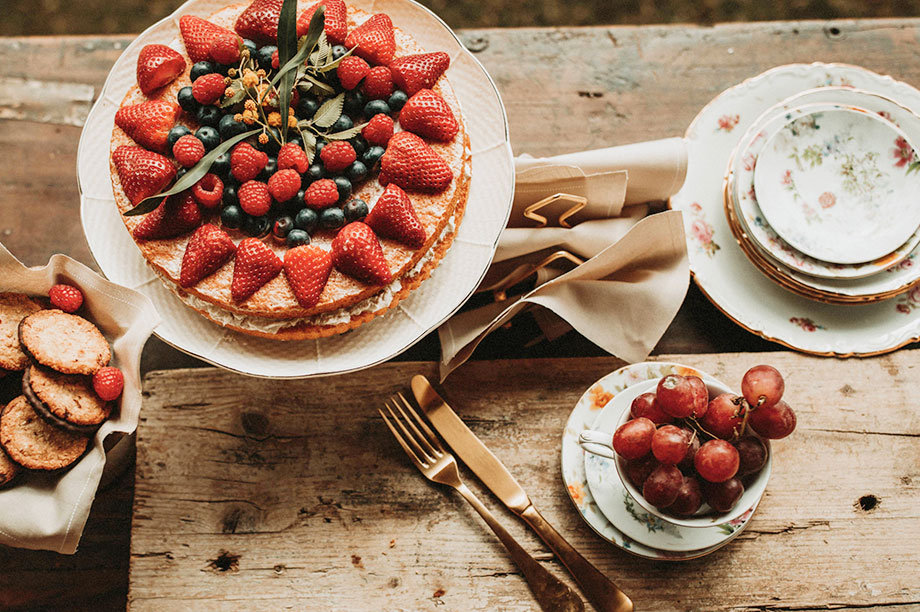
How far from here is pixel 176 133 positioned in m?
1.59

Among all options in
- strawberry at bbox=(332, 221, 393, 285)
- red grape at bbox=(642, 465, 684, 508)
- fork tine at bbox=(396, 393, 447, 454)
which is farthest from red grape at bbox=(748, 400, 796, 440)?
strawberry at bbox=(332, 221, 393, 285)

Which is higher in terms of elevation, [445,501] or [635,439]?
[635,439]

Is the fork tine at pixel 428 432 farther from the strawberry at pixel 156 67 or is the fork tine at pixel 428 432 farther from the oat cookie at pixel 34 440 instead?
the strawberry at pixel 156 67

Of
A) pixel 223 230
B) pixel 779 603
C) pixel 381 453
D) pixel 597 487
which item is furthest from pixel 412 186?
pixel 779 603

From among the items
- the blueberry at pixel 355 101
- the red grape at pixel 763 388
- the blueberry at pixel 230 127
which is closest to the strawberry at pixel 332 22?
the blueberry at pixel 355 101

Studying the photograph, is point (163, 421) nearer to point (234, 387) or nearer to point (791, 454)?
point (234, 387)

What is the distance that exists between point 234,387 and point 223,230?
440 millimetres

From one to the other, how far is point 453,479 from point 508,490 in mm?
138

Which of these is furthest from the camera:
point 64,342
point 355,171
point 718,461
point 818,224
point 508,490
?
point 818,224

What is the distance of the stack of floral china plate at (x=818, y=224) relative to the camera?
1.84 meters

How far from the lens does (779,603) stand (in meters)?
1.72

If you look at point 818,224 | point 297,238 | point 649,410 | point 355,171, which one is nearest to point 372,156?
point 355,171

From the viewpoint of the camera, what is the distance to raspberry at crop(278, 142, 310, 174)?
156cm

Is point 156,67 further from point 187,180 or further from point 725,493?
point 725,493
